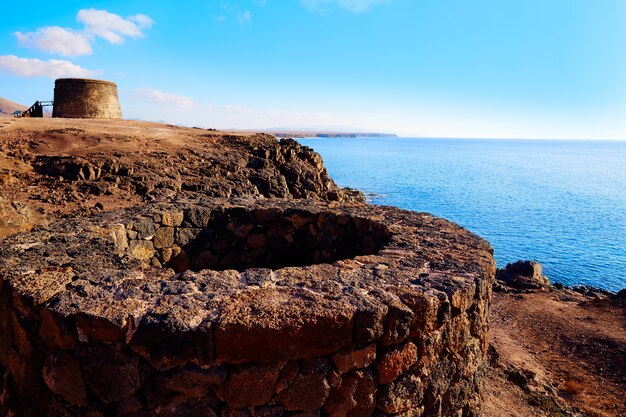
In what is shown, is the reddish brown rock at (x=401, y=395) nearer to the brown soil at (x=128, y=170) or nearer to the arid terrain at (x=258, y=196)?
the arid terrain at (x=258, y=196)

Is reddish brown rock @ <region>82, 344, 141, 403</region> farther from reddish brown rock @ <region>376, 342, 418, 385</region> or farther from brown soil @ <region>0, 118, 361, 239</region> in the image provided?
brown soil @ <region>0, 118, 361, 239</region>

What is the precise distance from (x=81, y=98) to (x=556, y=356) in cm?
2832

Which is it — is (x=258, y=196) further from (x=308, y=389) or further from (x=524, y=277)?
(x=524, y=277)

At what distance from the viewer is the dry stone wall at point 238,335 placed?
3.33 m

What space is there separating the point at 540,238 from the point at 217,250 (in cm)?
3029

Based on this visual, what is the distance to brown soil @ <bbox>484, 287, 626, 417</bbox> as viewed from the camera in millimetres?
8383

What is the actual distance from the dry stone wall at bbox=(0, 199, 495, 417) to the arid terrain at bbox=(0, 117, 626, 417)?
11.7 feet

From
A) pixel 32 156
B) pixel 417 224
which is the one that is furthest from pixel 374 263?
pixel 32 156

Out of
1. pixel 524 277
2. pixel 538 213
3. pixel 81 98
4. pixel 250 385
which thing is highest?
pixel 81 98


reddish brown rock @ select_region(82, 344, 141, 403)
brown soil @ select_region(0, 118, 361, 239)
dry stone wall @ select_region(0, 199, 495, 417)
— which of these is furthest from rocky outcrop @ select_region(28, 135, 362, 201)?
reddish brown rock @ select_region(82, 344, 141, 403)

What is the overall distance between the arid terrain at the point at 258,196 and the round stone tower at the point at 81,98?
29.6 feet

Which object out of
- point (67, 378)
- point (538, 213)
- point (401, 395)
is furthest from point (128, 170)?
point (538, 213)

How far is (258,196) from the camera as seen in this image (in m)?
14.7

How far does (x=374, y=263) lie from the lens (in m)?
5.00
